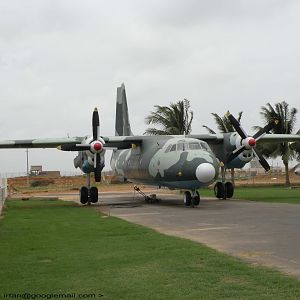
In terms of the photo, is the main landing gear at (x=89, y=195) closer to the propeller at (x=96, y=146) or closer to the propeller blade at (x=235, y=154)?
the propeller at (x=96, y=146)

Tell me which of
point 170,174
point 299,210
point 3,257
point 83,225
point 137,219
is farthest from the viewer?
point 170,174

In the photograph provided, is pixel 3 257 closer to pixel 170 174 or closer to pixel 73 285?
pixel 73 285

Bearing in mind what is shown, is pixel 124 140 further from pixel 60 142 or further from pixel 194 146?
pixel 194 146

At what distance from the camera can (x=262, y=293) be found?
6090mm

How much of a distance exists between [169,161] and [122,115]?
12.4 m

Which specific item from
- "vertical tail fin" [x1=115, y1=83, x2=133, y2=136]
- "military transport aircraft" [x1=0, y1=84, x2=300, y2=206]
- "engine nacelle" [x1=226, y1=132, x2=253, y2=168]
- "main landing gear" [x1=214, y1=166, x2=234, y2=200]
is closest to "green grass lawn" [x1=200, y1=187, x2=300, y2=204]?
"main landing gear" [x1=214, y1=166, x2=234, y2=200]

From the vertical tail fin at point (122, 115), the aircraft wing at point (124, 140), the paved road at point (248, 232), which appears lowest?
the paved road at point (248, 232)

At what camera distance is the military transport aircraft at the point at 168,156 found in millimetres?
21547

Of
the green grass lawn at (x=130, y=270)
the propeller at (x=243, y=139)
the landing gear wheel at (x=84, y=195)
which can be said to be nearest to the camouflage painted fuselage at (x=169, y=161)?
the landing gear wheel at (x=84, y=195)

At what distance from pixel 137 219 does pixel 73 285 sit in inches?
399

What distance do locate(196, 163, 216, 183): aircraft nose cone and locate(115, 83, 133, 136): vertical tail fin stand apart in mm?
13577

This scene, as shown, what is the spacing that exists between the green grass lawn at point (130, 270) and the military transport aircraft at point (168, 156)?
31.9ft

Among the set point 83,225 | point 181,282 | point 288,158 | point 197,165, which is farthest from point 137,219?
point 288,158

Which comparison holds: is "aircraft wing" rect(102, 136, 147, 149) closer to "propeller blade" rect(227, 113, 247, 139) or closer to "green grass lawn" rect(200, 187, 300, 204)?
"propeller blade" rect(227, 113, 247, 139)
